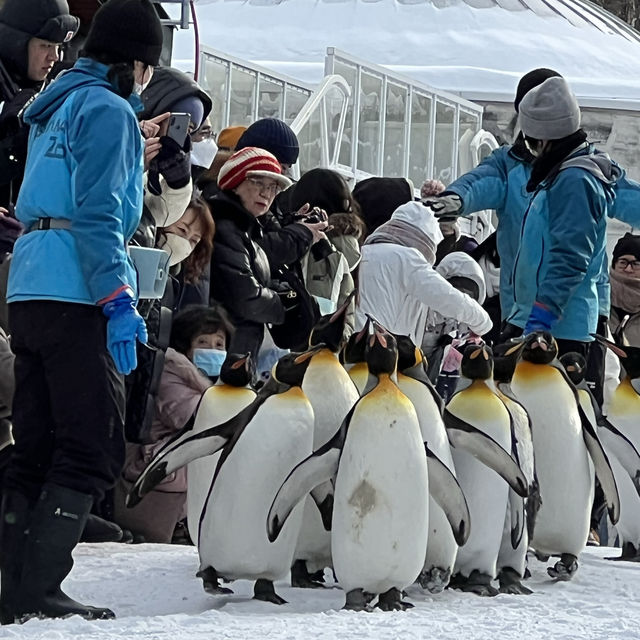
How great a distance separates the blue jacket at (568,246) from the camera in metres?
5.55

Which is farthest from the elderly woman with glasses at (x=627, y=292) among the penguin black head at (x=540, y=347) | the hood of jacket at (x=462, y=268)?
the penguin black head at (x=540, y=347)

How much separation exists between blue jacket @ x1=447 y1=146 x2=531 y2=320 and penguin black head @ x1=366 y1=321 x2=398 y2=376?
1.66 metres

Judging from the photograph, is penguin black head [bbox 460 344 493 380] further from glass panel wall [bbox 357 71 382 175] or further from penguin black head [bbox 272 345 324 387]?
glass panel wall [bbox 357 71 382 175]

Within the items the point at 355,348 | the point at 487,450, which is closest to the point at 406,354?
the point at 355,348

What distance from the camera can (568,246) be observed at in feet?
18.2

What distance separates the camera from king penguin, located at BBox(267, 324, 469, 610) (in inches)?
168

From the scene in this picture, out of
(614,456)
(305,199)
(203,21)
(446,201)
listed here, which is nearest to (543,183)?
(446,201)

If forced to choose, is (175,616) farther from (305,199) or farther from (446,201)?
(305,199)

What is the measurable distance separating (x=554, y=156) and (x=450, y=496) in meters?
1.89

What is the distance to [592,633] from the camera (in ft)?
12.5

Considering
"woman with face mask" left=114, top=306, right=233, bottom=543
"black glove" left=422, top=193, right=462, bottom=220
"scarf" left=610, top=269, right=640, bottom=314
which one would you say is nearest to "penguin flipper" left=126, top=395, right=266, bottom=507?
"woman with face mask" left=114, top=306, right=233, bottom=543

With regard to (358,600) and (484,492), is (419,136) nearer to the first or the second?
(484,492)

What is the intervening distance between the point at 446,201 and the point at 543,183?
0.44 m

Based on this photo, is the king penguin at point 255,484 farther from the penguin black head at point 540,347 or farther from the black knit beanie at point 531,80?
the black knit beanie at point 531,80
